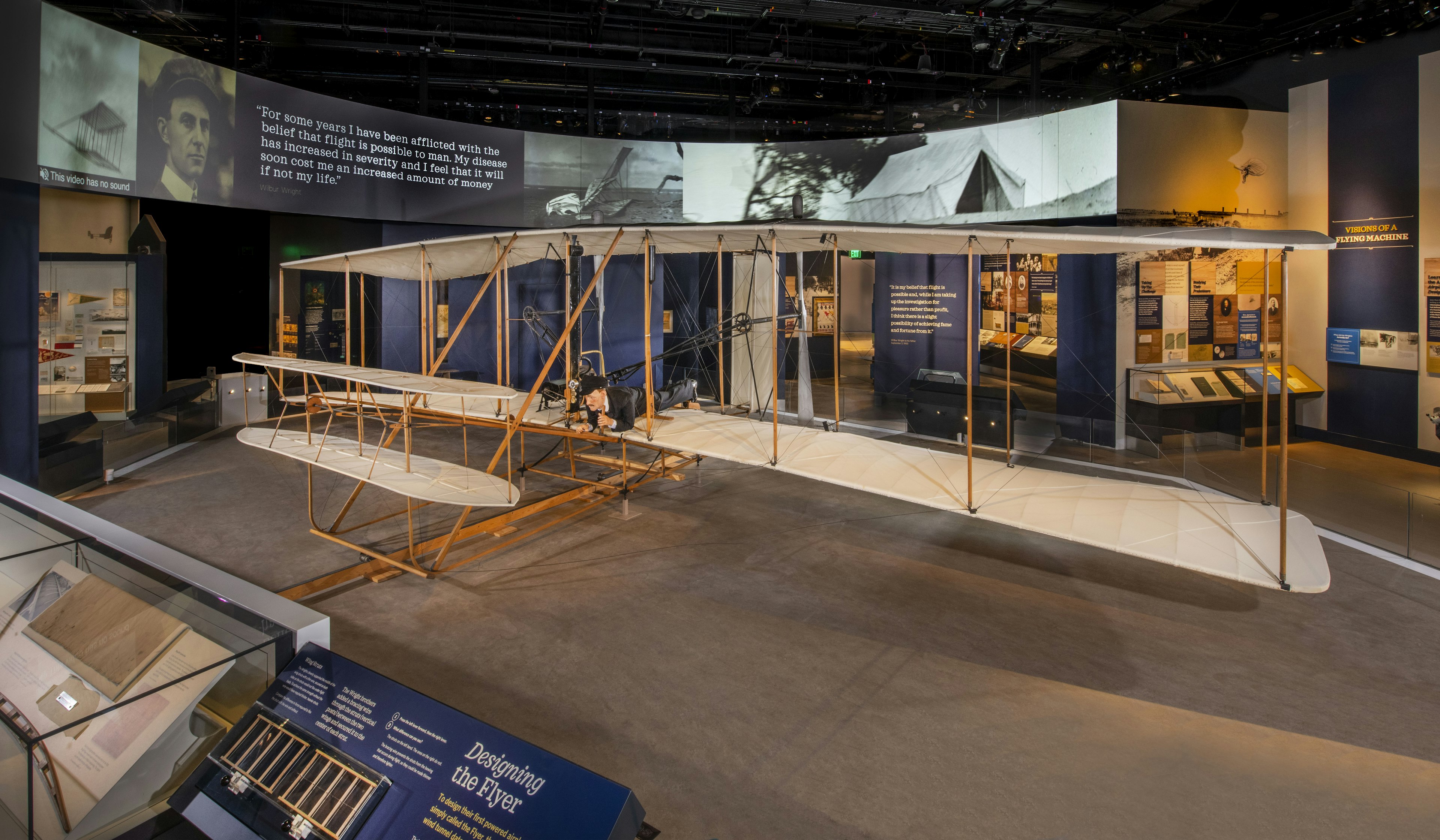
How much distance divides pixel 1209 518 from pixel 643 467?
18.3 ft

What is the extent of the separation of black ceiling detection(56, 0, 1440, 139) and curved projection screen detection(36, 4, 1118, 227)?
0.93 metres

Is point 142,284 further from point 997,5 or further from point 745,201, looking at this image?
point 997,5

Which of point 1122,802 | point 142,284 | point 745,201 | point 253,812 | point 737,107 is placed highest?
point 737,107

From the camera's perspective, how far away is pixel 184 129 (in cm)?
975

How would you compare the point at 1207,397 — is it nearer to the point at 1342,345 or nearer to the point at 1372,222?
the point at 1342,345

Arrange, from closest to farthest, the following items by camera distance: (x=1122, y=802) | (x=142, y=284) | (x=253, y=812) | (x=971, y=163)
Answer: (x=253, y=812), (x=1122, y=802), (x=142, y=284), (x=971, y=163)

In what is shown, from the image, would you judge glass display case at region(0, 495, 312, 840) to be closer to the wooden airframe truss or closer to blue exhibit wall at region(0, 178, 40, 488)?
the wooden airframe truss

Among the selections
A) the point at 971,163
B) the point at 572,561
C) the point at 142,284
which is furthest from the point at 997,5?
the point at 142,284

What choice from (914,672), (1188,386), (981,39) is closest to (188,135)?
(981,39)

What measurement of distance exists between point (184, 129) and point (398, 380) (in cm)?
732

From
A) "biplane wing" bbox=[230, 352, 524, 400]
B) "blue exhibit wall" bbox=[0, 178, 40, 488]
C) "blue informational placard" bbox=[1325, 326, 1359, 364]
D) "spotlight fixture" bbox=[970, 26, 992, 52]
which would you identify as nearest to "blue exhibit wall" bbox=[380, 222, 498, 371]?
"blue exhibit wall" bbox=[0, 178, 40, 488]

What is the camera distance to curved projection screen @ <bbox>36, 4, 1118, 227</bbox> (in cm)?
863

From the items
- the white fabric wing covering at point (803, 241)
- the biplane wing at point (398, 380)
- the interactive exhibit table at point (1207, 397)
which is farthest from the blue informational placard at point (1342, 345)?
the biplane wing at point (398, 380)

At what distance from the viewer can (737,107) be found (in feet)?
54.9
